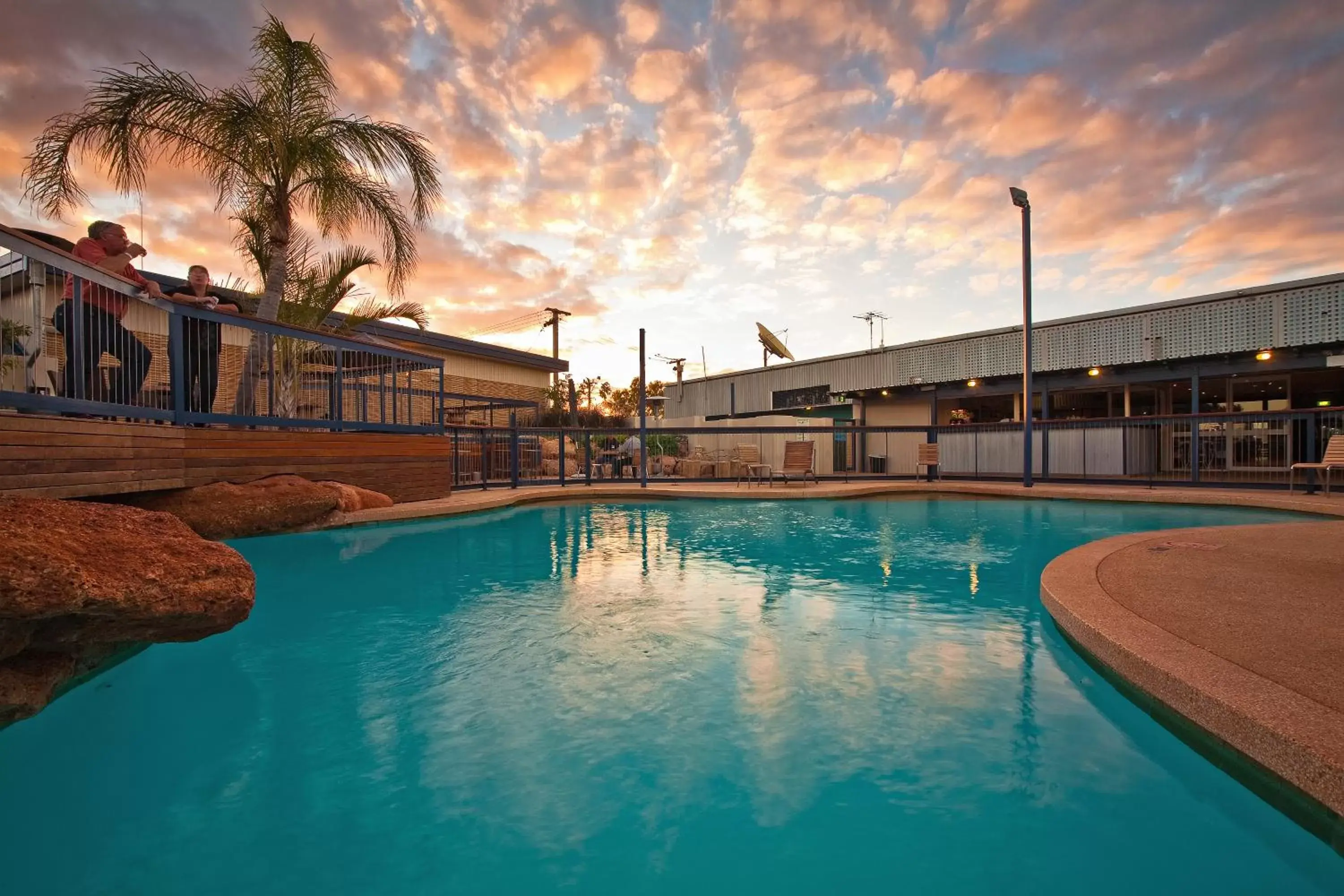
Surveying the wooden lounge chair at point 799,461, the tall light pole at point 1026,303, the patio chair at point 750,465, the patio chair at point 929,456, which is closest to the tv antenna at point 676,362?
the patio chair at point 750,465

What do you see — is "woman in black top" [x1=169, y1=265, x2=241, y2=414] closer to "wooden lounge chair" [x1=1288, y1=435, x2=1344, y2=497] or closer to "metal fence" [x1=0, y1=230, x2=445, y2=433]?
"metal fence" [x1=0, y1=230, x2=445, y2=433]

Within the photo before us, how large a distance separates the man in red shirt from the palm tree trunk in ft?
6.92

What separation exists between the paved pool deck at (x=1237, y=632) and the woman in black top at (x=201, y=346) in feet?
29.2

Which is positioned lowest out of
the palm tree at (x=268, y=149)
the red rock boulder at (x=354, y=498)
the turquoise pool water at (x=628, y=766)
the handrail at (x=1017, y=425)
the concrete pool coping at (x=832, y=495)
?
the turquoise pool water at (x=628, y=766)

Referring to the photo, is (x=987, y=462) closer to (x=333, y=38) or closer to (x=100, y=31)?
(x=333, y=38)

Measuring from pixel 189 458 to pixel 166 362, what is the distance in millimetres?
1105

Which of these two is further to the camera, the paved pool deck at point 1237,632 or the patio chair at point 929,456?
the patio chair at point 929,456

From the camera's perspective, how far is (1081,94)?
9.85 m

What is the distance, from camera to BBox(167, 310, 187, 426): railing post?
6820 millimetres

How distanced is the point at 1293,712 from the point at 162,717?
4931 mm

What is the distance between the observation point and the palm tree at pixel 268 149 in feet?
26.7

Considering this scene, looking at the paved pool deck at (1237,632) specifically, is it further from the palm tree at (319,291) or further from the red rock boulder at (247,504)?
the palm tree at (319,291)

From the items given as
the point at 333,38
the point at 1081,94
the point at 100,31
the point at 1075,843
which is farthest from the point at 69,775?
the point at 1081,94

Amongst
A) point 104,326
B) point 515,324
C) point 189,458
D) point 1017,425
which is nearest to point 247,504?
point 189,458
